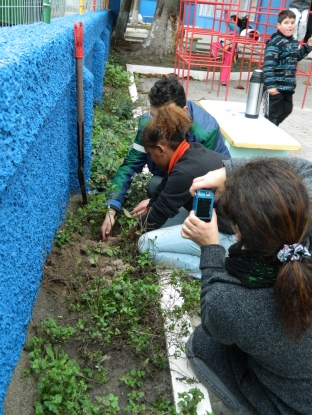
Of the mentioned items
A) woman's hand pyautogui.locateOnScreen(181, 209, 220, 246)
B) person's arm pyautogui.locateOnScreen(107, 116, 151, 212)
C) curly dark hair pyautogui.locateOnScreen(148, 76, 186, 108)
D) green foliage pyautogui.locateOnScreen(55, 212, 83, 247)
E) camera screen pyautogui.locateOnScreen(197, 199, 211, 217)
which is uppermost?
curly dark hair pyautogui.locateOnScreen(148, 76, 186, 108)

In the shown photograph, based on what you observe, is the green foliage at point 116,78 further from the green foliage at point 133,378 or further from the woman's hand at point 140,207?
the green foliage at point 133,378

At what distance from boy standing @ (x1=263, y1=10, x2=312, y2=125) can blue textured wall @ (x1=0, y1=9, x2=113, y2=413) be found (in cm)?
336

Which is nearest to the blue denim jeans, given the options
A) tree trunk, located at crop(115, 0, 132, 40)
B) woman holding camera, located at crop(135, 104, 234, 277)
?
woman holding camera, located at crop(135, 104, 234, 277)

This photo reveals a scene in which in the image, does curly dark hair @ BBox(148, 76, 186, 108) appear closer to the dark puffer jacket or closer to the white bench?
the white bench

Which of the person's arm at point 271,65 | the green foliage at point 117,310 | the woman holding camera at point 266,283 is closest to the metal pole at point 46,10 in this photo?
the green foliage at point 117,310

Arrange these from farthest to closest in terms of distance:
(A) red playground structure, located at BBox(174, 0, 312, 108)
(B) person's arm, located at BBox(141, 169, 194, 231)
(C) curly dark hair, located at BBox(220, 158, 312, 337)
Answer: (A) red playground structure, located at BBox(174, 0, 312, 108) → (B) person's arm, located at BBox(141, 169, 194, 231) → (C) curly dark hair, located at BBox(220, 158, 312, 337)

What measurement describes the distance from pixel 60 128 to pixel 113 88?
6108 millimetres

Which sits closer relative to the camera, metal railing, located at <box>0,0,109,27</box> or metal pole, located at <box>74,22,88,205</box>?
metal railing, located at <box>0,0,109,27</box>

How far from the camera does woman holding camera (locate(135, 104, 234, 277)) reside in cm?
299

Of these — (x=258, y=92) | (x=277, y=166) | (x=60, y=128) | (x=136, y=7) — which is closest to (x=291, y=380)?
(x=277, y=166)

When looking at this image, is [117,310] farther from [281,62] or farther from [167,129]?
[281,62]

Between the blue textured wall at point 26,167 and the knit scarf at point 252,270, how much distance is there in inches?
32.5

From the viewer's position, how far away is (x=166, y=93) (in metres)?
3.54

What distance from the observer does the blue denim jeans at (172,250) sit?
3.24 metres
